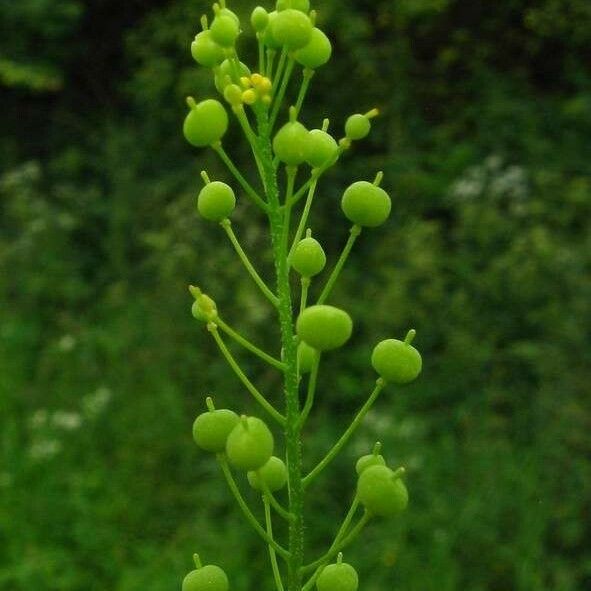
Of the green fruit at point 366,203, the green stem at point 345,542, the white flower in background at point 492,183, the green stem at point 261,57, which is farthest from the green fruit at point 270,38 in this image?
the white flower in background at point 492,183

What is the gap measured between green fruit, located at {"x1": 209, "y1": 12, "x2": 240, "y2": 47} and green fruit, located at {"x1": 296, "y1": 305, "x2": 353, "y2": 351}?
0.38 meters

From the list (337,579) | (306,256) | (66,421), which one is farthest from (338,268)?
(66,421)

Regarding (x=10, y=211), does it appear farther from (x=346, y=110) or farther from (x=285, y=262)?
(x=285, y=262)

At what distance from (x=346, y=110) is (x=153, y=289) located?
1.72 m

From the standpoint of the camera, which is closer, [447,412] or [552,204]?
[447,412]

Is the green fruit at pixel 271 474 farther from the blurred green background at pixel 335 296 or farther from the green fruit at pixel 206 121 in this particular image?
the blurred green background at pixel 335 296

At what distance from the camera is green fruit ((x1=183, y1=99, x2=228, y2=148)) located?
1423 mm

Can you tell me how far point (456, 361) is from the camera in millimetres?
4645

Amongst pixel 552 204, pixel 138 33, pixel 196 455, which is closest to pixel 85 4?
pixel 138 33

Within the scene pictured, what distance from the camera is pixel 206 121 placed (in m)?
1.42

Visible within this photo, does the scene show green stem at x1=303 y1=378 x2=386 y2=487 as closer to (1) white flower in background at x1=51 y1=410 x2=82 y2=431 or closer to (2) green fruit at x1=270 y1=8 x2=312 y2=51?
(2) green fruit at x1=270 y1=8 x2=312 y2=51

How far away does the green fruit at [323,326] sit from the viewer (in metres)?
1.32

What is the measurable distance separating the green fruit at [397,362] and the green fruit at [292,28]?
411 mm

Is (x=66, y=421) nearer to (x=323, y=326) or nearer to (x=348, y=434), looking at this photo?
(x=348, y=434)
